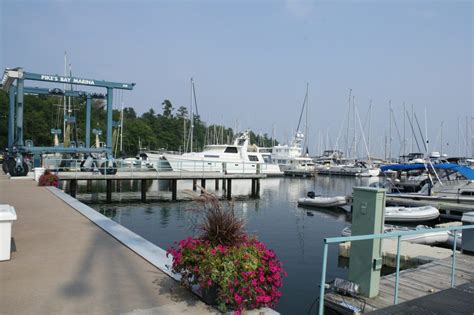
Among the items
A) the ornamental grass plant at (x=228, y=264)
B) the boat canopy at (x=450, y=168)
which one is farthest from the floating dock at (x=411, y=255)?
the boat canopy at (x=450, y=168)

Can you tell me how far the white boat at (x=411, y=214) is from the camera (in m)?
21.4

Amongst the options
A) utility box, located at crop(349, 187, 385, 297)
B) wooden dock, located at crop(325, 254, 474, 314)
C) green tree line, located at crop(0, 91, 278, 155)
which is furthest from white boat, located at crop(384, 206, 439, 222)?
green tree line, located at crop(0, 91, 278, 155)

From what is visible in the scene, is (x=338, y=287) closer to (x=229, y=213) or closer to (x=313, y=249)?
(x=229, y=213)

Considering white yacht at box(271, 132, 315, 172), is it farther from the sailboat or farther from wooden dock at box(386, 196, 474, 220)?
wooden dock at box(386, 196, 474, 220)

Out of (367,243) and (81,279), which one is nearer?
(81,279)

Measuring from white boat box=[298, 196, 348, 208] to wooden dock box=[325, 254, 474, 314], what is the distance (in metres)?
18.2

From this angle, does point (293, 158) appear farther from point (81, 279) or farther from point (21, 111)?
point (81, 279)

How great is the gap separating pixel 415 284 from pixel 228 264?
4589 millimetres

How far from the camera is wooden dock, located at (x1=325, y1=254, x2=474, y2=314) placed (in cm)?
654

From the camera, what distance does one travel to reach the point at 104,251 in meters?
7.82

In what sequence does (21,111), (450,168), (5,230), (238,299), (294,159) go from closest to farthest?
(238,299), (5,230), (450,168), (21,111), (294,159)

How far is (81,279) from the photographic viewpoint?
602 centimetres

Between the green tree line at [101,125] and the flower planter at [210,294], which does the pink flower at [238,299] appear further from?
the green tree line at [101,125]

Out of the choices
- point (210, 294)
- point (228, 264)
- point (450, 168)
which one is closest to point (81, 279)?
point (210, 294)
